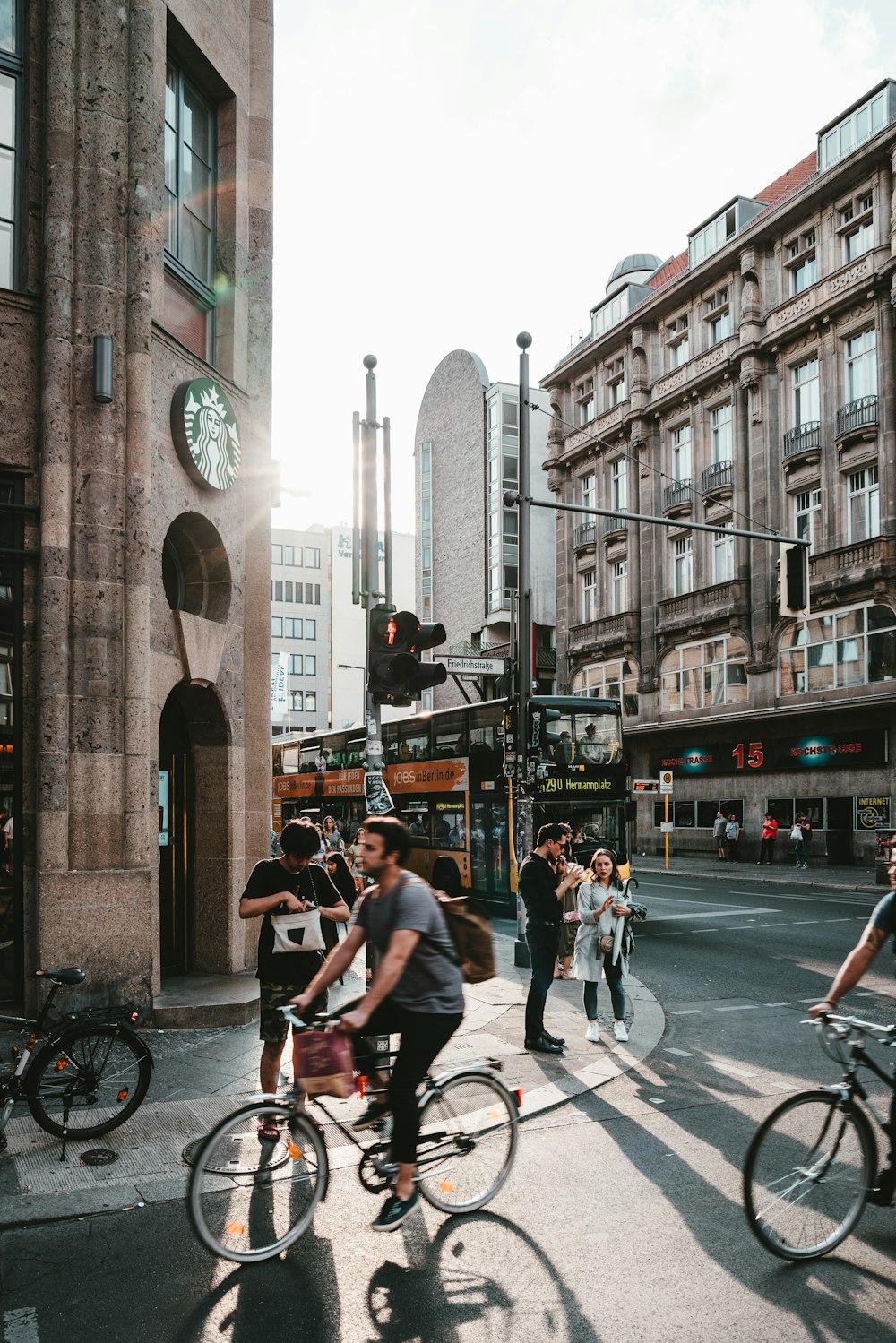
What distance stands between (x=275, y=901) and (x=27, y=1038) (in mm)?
1529

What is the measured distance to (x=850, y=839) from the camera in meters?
32.0

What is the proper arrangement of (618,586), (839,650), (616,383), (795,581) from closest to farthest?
(795,581)
(839,650)
(618,586)
(616,383)

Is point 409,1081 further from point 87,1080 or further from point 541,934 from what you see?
point 541,934

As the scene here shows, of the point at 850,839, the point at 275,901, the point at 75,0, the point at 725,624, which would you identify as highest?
the point at 75,0

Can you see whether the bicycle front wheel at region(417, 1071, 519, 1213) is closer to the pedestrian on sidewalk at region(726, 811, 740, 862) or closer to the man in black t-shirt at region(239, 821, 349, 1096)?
the man in black t-shirt at region(239, 821, 349, 1096)

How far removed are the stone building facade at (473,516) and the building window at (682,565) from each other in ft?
29.8

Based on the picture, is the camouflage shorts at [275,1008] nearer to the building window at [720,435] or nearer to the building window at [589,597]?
the building window at [720,435]

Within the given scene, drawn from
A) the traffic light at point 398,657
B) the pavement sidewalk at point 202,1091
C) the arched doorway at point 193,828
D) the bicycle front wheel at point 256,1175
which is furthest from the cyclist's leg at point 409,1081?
the arched doorway at point 193,828

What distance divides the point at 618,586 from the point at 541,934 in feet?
120

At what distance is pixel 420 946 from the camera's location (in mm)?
4840

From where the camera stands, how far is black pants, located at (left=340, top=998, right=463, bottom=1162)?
478cm

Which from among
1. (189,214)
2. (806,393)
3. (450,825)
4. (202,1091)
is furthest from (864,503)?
(202,1091)

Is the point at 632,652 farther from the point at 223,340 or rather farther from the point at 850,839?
A: the point at 223,340

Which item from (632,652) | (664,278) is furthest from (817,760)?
(664,278)
